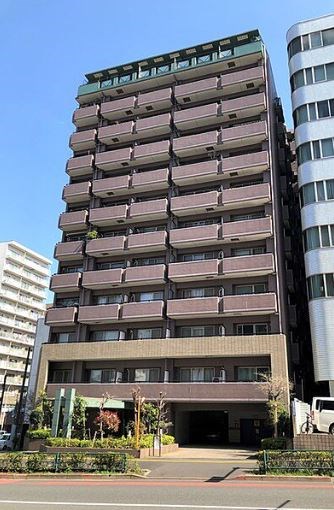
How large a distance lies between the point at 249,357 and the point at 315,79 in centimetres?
2615

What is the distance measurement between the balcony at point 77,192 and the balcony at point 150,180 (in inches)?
214

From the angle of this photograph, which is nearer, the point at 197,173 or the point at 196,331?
the point at 196,331

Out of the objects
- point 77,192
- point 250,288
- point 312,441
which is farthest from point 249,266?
point 77,192

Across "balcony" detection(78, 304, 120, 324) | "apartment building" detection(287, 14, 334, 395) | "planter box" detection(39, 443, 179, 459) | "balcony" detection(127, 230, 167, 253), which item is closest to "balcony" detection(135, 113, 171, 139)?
"balcony" detection(127, 230, 167, 253)

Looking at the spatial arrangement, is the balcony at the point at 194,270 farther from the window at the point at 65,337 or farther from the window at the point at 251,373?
the window at the point at 65,337

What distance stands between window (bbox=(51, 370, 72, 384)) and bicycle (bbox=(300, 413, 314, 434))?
24.4 m

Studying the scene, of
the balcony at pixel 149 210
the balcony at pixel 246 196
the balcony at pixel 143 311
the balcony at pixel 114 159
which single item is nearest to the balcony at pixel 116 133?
the balcony at pixel 114 159

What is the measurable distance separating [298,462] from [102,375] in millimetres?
28889

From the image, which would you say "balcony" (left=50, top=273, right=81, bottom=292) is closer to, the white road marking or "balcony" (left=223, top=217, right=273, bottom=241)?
"balcony" (left=223, top=217, right=273, bottom=241)

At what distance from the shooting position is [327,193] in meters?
40.0

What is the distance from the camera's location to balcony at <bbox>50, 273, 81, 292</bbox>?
155 ft

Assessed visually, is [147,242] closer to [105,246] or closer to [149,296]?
[105,246]

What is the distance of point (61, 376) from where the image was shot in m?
45.6

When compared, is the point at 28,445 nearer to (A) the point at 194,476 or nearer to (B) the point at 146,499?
(A) the point at 194,476
